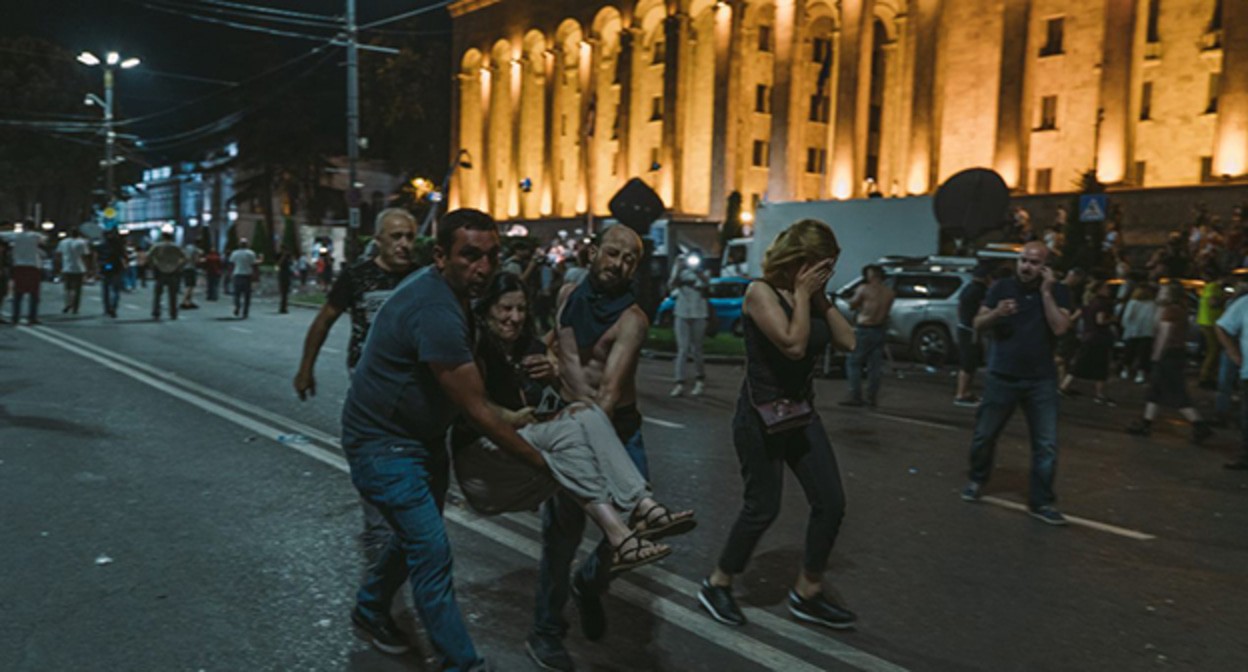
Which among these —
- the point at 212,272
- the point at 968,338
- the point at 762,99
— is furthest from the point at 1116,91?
the point at 212,272

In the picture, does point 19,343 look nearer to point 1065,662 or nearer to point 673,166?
point 1065,662

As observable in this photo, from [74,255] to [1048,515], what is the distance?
20.8 metres

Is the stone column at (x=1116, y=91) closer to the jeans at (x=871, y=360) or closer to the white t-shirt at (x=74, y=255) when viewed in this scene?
the jeans at (x=871, y=360)

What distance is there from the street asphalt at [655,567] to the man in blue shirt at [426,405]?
0.72 m

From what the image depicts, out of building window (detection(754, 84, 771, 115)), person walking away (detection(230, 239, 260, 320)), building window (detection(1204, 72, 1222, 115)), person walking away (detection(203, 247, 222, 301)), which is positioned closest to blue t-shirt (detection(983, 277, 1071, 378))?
person walking away (detection(230, 239, 260, 320))

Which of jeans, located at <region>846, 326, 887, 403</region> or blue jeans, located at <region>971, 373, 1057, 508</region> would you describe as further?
jeans, located at <region>846, 326, 887, 403</region>

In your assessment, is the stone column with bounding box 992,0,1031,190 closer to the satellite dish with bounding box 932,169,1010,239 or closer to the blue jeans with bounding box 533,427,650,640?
the satellite dish with bounding box 932,169,1010,239

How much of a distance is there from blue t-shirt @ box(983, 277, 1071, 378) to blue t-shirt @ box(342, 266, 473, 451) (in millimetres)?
4440

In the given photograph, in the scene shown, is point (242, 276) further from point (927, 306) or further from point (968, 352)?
point (968, 352)

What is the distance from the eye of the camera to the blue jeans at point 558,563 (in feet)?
12.7

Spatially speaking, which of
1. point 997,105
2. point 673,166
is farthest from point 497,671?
point 673,166

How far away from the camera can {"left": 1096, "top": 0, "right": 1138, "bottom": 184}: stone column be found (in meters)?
32.3

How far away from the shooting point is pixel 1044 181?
1375 inches

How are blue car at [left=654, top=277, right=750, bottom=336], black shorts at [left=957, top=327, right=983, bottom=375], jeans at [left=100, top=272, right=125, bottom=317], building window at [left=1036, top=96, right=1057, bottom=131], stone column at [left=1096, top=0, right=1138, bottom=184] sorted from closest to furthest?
black shorts at [left=957, top=327, right=983, bottom=375] → jeans at [left=100, top=272, right=125, bottom=317] → blue car at [left=654, top=277, right=750, bottom=336] → stone column at [left=1096, top=0, right=1138, bottom=184] → building window at [left=1036, top=96, right=1057, bottom=131]
